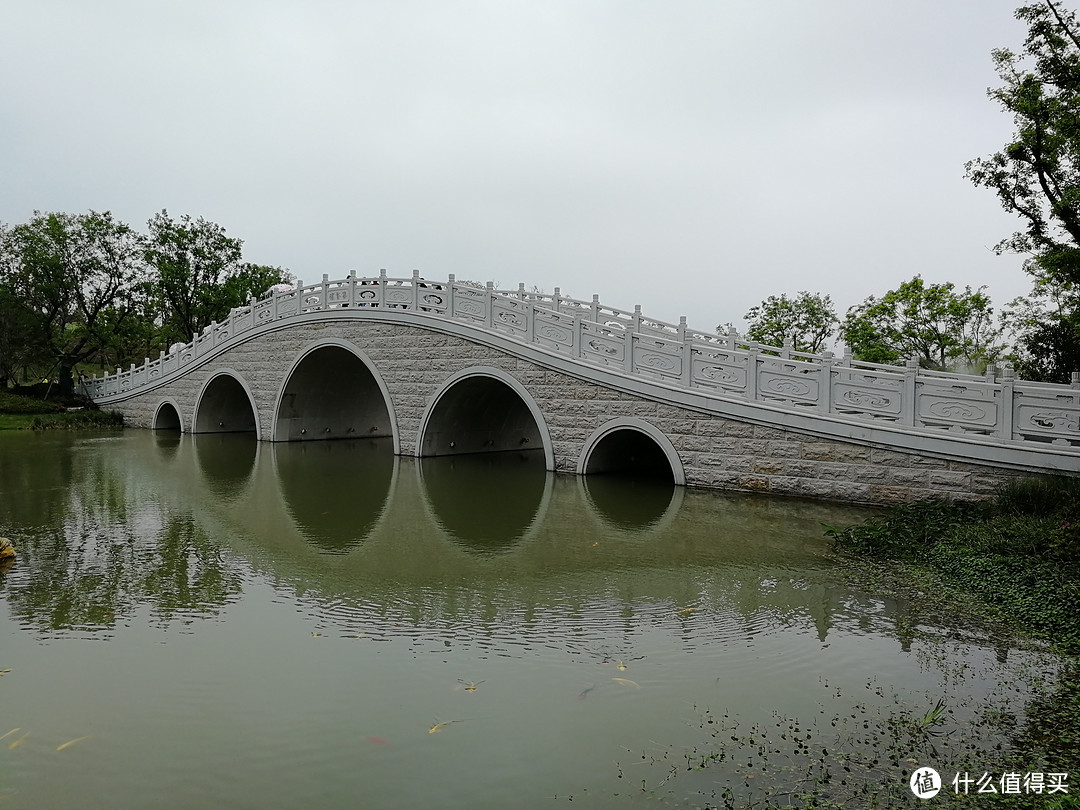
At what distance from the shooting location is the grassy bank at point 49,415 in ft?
81.6

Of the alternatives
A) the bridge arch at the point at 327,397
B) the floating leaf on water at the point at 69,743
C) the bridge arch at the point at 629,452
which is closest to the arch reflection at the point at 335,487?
the bridge arch at the point at 327,397

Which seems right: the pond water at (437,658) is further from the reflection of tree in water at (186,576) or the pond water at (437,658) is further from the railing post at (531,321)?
the railing post at (531,321)

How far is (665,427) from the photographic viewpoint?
11.8 metres

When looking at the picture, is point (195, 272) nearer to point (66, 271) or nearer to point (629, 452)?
point (66, 271)

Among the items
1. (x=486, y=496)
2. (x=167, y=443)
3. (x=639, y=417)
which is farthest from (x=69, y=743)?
(x=167, y=443)

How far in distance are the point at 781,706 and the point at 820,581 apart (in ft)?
9.06

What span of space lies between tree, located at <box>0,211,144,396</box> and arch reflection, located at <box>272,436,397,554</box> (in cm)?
1520

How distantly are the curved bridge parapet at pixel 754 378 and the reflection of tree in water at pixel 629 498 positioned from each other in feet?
4.70

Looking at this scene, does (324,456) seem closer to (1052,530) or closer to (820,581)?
(820,581)

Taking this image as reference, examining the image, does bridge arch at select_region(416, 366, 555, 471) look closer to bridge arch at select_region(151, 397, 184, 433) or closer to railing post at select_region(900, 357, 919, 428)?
railing post at select_region(900, 357, 919, 428)

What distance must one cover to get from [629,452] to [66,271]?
25.2m

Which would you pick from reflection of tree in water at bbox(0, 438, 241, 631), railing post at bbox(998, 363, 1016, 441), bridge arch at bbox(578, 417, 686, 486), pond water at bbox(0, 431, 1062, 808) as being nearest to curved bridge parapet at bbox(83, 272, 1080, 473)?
railing post at bbox(998, 363, 1016, 441)

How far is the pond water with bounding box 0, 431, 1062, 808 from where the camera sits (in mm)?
3557

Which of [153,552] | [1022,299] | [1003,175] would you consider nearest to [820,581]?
[153,552]
